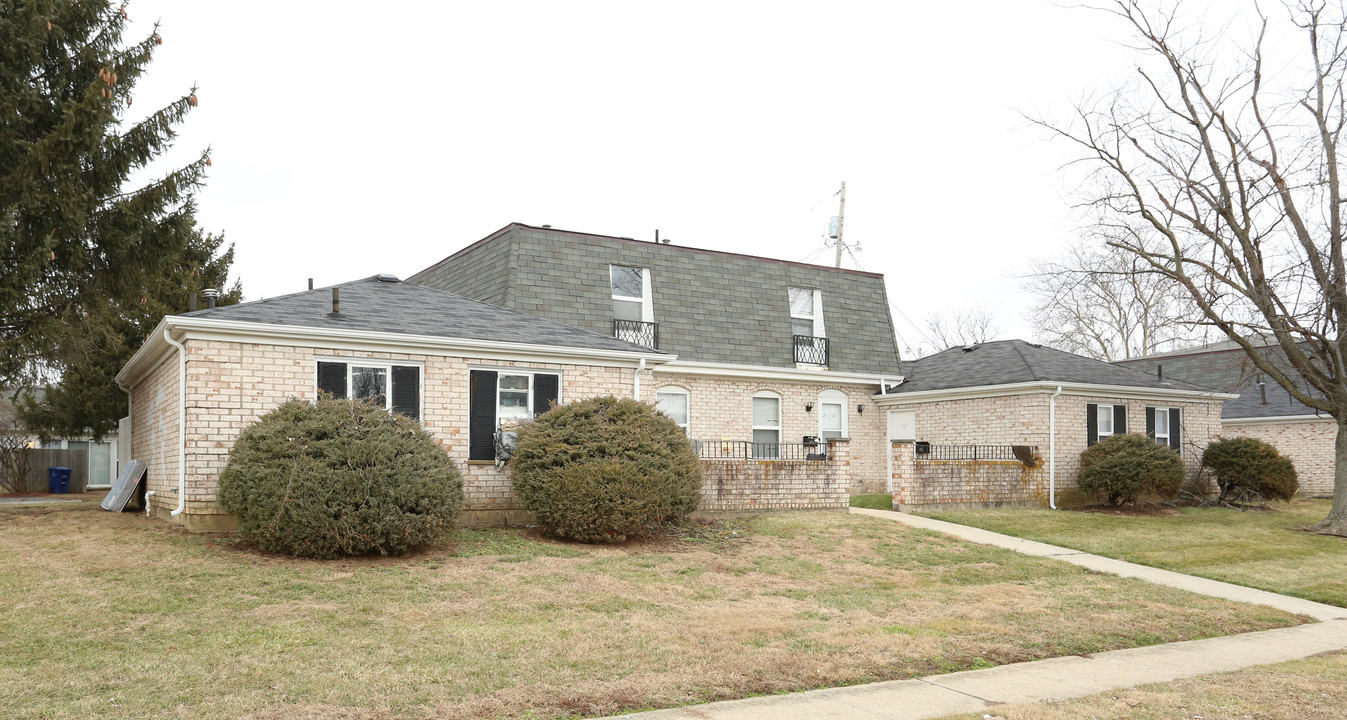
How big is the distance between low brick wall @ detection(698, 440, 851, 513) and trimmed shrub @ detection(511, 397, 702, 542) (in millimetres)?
2639

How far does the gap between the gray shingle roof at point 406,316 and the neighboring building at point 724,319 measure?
1.95m

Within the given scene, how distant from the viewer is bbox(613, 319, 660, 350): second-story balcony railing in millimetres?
19828

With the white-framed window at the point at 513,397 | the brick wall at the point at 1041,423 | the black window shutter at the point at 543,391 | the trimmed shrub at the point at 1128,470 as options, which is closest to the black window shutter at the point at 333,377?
the white-framed window at the point at 513,397

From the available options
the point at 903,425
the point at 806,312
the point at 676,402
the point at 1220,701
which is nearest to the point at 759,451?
the point at 676,402

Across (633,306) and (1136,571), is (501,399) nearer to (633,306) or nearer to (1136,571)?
(633,306)

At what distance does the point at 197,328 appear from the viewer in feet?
40.7

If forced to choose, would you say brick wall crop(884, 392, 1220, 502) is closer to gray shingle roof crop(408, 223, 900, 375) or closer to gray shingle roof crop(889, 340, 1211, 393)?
gray shingle roof crop(889, 340, 1211, 393)

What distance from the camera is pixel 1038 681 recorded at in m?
7.07

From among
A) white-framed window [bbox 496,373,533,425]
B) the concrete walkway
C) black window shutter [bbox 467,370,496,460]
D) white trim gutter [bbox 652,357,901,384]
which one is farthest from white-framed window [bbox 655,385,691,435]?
the concrete walkway

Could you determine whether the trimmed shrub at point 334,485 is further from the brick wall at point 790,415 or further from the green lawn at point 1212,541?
the green lawn at point 1212,541

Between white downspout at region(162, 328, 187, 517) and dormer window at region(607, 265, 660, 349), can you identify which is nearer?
white downspout at region(162, 328, 187, 517)

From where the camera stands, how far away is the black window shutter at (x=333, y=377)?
536 inches

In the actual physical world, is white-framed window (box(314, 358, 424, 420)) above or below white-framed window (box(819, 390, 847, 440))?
above

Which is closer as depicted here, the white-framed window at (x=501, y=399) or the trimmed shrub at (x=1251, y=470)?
the white-framed window at (x=501, y=399)
